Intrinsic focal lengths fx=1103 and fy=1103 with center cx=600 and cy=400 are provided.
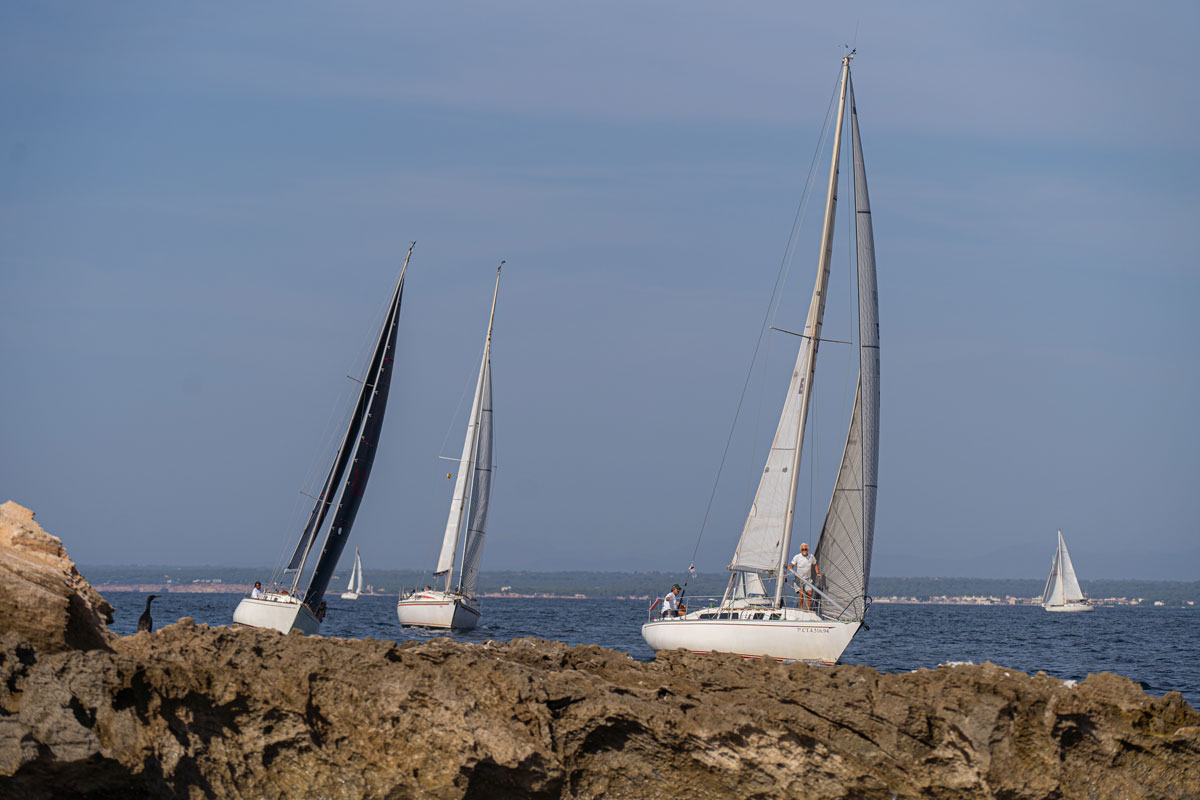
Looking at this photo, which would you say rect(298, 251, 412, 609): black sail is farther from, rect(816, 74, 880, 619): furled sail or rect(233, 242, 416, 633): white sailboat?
rect(816, 74, 880, 619): furled sail

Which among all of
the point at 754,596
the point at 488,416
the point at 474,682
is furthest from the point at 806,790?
the point at 488,416

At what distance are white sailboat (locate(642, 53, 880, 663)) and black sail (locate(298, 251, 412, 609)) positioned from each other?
10942 millimetres

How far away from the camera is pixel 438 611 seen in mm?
39781

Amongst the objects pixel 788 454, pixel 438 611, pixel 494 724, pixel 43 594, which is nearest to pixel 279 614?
pixel 438 611

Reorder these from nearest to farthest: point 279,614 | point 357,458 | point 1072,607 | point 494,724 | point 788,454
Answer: point 494,724 < point 788,454 < point 279,614 < point 357,458 < point 1072,607

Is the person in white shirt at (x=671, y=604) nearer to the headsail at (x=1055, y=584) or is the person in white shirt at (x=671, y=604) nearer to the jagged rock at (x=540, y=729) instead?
the jagged rock at (x=540, y=729)

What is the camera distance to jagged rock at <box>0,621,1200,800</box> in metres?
7.57

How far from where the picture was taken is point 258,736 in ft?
25.9

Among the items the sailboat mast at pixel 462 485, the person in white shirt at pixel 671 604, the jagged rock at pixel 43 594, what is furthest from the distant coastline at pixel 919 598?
the jagged rock at pixel 43 594

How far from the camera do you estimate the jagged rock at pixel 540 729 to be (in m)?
7.57

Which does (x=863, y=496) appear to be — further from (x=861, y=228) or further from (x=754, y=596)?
(x=861, y=228)

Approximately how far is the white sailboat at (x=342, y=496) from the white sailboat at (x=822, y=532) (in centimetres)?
1094

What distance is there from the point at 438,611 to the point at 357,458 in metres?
10.5

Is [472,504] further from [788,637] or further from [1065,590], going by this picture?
[1065,590]
